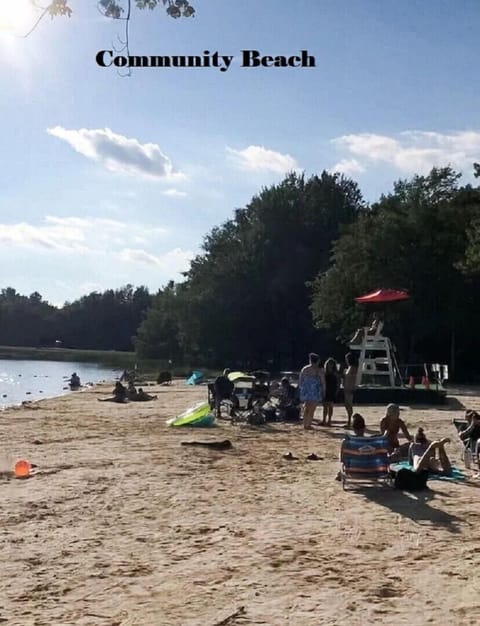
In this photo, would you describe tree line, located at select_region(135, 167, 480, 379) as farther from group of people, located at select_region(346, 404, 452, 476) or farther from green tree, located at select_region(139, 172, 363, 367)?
group of people, located at select_region(346, 404, 452, 476)

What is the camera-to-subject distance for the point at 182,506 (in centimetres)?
866

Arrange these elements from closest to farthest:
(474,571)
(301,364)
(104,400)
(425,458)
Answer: (474,571) < (425,458) < (104,400) < (301,364)

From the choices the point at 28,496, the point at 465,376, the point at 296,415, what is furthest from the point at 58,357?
the point at 28,496

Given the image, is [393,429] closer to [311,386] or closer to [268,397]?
[311,386]

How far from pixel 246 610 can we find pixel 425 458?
5.15m

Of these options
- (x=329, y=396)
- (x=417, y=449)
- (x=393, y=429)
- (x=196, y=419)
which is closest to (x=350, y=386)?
(x=329, y=396)

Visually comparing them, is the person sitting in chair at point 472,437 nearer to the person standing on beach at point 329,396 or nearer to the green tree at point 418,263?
the person standing on beach at point 329,396

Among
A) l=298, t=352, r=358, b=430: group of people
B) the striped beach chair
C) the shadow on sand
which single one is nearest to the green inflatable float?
l=298, t=352, r=358, b=430: group of people

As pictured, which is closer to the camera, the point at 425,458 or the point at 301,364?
the point at 425,458

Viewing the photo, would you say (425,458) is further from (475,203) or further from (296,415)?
(475,203)

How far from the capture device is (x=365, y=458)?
959 cm

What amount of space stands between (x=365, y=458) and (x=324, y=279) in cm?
3119

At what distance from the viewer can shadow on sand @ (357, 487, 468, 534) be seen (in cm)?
781

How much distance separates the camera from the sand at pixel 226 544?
5367 millimetres
